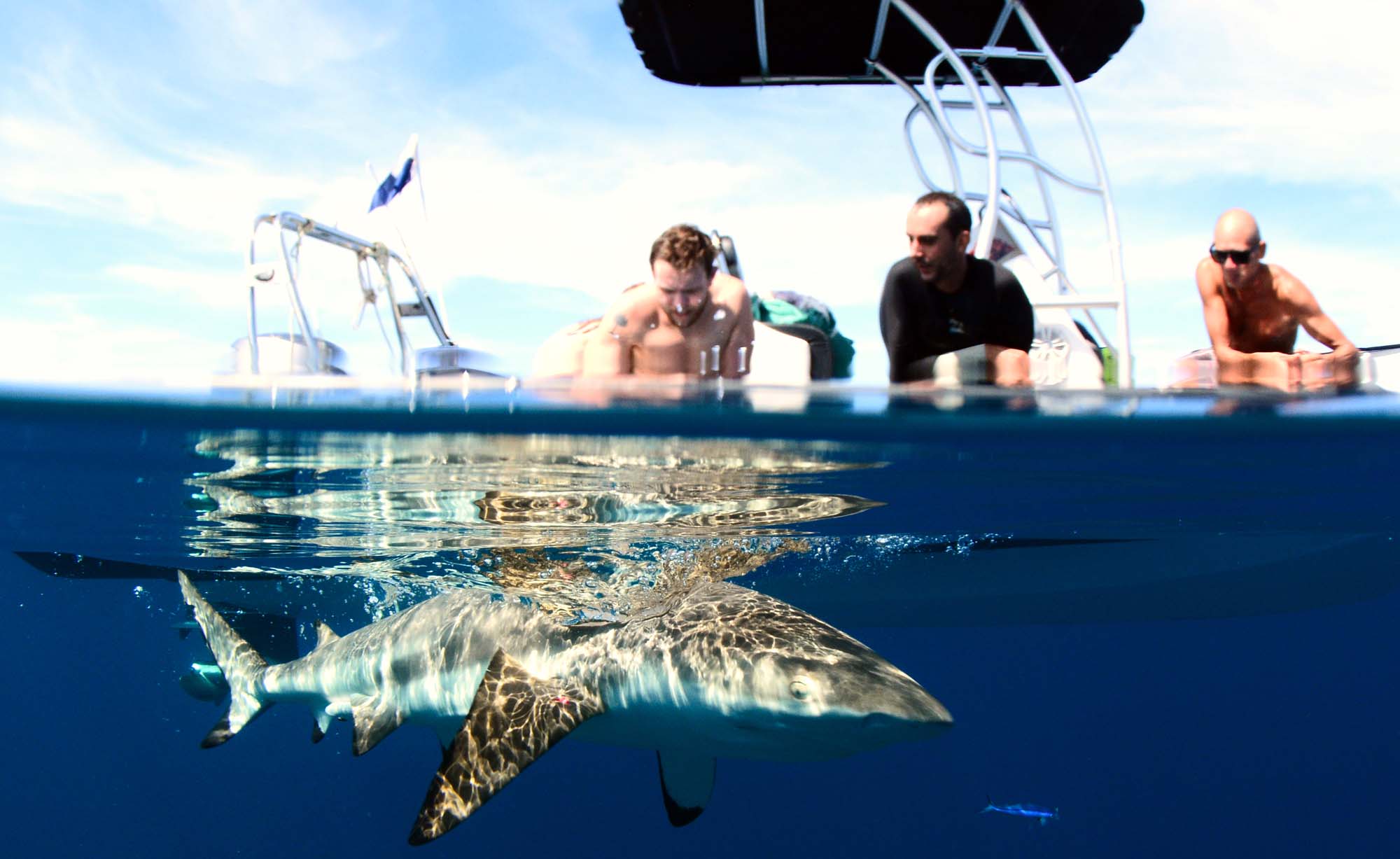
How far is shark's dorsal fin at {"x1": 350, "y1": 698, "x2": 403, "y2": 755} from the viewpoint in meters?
8.02

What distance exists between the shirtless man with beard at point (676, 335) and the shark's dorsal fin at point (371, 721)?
165 inches

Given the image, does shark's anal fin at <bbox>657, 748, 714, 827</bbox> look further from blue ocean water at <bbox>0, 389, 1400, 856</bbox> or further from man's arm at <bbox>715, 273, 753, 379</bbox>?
man's arm at <bbox>715, 273, 753, 379</bbox>

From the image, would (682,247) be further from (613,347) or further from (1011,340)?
(1011,340)

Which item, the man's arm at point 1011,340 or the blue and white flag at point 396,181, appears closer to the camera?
the man's arm at point 1011,340

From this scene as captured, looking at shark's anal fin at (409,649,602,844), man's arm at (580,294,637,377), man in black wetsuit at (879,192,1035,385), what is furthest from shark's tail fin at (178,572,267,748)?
man in black wetsuit at (879,192,1035,385)

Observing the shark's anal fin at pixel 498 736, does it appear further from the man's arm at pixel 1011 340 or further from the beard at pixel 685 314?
the man's arm at pixel 1011 340

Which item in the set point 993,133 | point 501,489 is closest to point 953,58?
point 993,133

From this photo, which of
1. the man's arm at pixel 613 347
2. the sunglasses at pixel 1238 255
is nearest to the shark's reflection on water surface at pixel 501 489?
the man's arm at pixel 613 347

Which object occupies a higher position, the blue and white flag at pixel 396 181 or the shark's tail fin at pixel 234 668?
the blue and white flag at pixel 396 181

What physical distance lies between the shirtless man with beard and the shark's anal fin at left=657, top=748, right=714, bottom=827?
3253 millimetres

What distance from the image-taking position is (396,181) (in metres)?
11.4

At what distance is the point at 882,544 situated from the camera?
13062 millimetres

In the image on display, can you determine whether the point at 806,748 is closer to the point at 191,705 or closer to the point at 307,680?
the point at 307,680

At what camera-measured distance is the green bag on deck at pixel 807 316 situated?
739 cm
